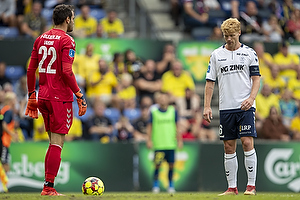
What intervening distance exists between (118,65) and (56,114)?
8.75 metres

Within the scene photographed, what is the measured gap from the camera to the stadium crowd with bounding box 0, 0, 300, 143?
15.7 m

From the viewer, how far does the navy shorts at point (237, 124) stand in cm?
872

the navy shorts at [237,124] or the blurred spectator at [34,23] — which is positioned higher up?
the blurred spectator at [34,23]

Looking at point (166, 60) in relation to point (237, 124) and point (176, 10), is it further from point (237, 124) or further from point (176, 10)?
point (237, 124)

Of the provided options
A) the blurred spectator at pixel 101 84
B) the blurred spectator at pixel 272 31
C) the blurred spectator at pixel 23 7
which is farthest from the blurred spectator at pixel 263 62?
the blurred spectator at pixel 23 7

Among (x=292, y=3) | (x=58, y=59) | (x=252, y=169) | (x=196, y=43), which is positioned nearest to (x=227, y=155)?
(x=252, y=169)

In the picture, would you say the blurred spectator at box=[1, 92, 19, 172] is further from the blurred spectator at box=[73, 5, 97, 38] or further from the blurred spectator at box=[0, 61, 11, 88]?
the blurred spectator at box=[73, 5, 97, 38]

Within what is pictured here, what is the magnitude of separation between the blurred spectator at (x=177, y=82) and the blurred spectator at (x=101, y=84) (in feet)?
4.84

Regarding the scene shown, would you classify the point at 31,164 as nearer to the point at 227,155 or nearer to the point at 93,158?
the point at 93,158

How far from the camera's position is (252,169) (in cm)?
878

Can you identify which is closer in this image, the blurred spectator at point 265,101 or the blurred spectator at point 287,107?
the blurred spectator at point 265,101

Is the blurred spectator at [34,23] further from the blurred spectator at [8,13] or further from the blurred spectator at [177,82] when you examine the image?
the blurred spectator at [177,82]

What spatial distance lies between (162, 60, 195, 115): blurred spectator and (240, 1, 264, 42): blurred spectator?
2806mm

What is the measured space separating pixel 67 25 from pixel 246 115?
285 cm
